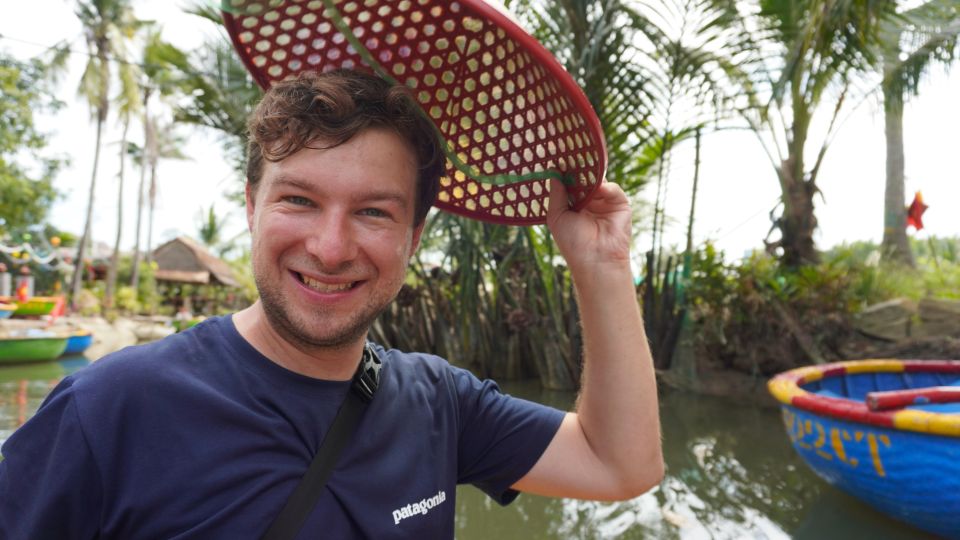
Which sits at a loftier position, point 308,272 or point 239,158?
point 239,158

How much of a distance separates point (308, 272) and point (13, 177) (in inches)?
778

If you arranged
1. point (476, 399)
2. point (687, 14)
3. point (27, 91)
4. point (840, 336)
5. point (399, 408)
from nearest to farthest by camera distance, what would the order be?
point (399, 408), point (476, 399), point (687, 14), point (840, 336), point (27, 91)

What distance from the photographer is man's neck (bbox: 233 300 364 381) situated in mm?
1061

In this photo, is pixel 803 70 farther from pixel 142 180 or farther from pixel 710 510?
pixel 142 180

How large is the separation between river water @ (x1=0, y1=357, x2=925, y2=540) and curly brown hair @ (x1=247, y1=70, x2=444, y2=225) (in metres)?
2.63

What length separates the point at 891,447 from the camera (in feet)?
9.82

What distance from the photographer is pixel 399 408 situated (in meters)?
1.15

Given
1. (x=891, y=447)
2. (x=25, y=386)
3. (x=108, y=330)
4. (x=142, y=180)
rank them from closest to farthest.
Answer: (x=891, y=447), (x=25, y=386), (x=108, y=330), (x=142, y=180)

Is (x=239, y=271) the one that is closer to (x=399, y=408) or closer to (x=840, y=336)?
(x=840, y=336)

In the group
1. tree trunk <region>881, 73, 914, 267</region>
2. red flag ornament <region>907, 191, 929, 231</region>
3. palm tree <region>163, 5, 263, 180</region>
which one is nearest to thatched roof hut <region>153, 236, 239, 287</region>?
palm tree <region>163, 5, 263, 180</region>

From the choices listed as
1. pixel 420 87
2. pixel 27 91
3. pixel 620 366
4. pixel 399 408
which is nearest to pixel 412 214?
pixel 420 87

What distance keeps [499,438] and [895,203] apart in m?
10.9

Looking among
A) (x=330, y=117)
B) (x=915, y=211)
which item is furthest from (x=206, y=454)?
(x=915, y=211)

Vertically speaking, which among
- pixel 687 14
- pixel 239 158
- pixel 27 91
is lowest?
pixel 239 158
